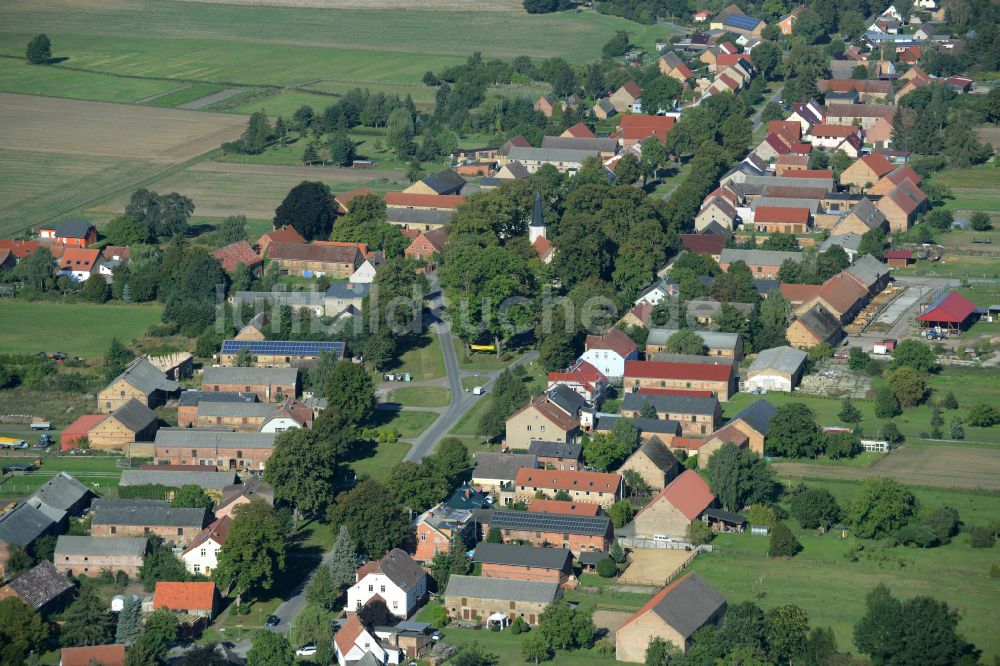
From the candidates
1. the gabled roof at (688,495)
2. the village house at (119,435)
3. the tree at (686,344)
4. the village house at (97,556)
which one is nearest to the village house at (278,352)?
the village house at (119,435)

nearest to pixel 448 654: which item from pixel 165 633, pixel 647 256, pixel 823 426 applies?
pixel 165 633

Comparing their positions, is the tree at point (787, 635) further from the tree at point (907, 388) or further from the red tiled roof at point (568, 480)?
the tree at point (907, 388)

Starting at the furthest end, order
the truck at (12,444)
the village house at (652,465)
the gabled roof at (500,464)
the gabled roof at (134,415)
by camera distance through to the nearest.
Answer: the gabled roof at (134,415) < the truck at (12,444) < the gabled roof at (500,464) < the village house at (652,465)

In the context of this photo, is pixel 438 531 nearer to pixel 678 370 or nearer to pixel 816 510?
pixel 816 510

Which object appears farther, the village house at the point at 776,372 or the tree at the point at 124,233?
the tree at the point at 124,233

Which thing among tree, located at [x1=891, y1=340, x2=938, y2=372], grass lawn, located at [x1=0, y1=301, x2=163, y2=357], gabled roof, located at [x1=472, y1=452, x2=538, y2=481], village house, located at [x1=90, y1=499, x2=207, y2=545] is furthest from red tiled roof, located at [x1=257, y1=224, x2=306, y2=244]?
tree, located at [x1=891, y1=340, x2=938, y2=372]

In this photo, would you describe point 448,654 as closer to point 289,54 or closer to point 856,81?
point 856,81
